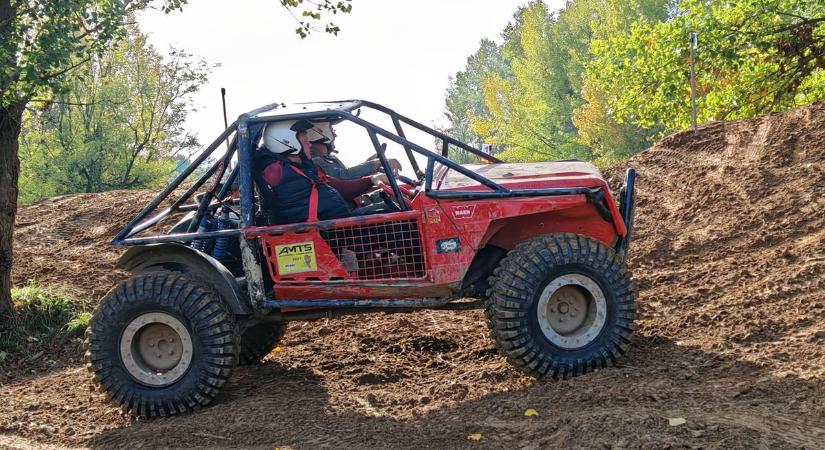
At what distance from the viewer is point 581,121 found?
122 ft

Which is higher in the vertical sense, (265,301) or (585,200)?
(585,200)

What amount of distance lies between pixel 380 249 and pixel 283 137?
1.04 m

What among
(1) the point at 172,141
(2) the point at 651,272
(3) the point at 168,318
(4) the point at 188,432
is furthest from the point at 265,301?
(1) the point at 172,141

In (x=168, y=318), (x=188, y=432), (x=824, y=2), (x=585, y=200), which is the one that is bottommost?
(x=188, y=432)

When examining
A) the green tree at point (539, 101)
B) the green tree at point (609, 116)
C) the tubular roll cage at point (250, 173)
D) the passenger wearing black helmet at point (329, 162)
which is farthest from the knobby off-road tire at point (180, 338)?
the green tree at point (539, 101)

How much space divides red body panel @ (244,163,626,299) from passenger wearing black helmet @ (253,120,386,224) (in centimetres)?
14

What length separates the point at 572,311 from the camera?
20.7 ft

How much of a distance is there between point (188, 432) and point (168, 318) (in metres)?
0.85

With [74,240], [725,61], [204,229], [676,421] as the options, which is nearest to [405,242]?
[204,229]

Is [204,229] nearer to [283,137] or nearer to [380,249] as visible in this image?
[283,137]

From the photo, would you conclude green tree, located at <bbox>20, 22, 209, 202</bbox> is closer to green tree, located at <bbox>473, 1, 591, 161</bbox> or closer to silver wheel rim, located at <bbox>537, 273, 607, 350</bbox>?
green tree, located at <bbox>473, 1, 591, 161</bbox>

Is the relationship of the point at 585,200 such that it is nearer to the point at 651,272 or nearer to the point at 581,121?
the point at 651,272

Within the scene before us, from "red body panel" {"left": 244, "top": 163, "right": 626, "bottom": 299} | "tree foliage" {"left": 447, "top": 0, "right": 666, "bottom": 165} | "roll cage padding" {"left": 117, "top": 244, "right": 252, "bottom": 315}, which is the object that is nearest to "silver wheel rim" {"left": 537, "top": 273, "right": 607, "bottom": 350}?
"red body panel" {"left": 244, "top": 163, "right": 626, "bottom": 299}

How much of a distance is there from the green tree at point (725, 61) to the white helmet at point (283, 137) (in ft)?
37.1
